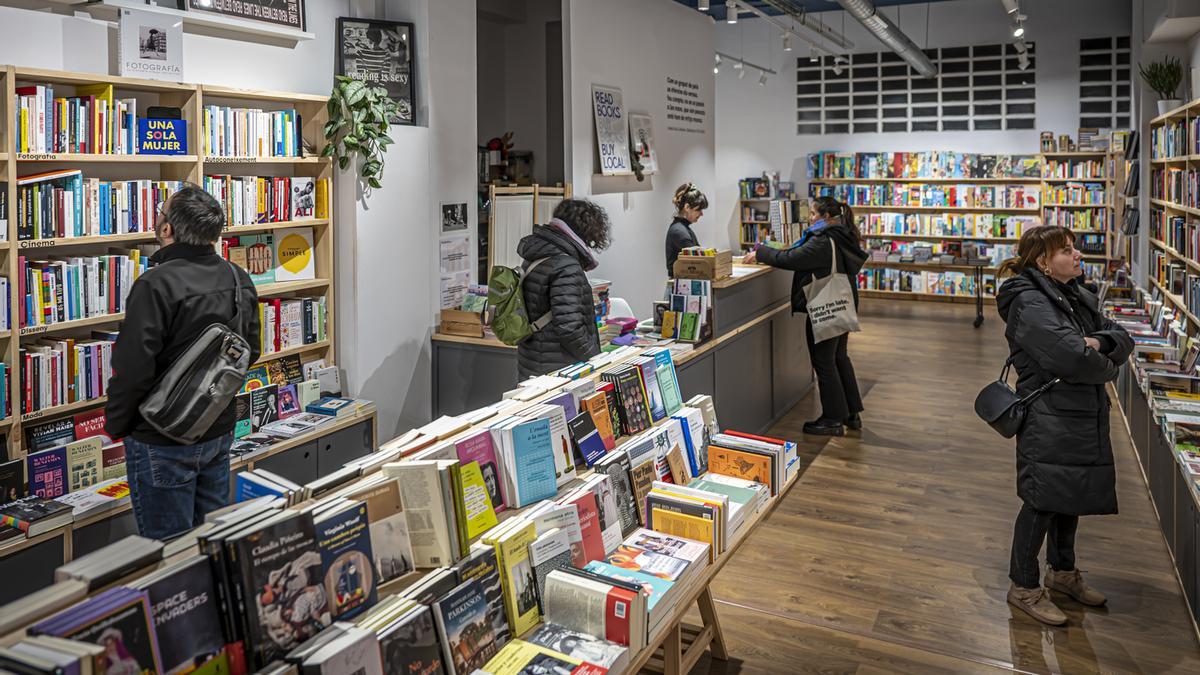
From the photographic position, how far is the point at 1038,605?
3971 millimetres

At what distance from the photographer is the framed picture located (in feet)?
17.8

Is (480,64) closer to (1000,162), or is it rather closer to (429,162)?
(429,162)

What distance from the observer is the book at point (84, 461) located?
387 cm

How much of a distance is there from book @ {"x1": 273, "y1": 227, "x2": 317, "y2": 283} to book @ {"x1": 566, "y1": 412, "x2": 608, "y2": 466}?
270cm

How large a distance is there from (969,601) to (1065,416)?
988 mm

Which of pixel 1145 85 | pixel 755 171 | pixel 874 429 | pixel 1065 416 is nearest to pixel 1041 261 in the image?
pixel 1065 416

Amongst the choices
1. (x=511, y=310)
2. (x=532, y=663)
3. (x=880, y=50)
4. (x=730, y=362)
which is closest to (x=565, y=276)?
(x=511, y=310)

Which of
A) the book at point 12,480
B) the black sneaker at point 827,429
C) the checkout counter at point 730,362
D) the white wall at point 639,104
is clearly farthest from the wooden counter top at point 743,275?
the book at point 12,480

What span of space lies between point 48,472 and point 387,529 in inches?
92.6

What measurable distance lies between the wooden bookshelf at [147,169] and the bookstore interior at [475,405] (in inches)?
0.7

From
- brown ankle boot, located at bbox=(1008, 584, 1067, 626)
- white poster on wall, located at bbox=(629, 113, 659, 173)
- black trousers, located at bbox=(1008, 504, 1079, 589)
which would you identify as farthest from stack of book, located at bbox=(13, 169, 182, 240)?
white poster on wall, located at bbox=(629, 113, 659, 173)

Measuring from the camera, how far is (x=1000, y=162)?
13.5 metres

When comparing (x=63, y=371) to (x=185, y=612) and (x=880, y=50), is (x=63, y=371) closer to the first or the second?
(x=185, y=612)

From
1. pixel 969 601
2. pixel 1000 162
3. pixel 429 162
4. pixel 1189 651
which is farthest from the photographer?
pixel 1000 162
